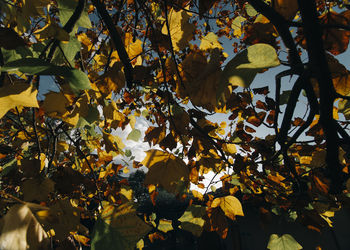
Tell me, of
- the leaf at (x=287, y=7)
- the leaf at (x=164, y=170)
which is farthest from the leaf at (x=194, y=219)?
the leaf at (x=287, y=7)

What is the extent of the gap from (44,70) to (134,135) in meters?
1.34

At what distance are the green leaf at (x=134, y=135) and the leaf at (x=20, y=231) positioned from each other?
51.8 inches

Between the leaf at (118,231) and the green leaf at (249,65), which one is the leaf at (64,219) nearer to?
the leaf at (118,231)

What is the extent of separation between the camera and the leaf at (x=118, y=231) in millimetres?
576

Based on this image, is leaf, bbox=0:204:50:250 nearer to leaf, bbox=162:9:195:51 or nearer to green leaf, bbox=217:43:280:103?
green leaf, bbox=217:43:280:103

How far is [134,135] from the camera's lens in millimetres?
1731

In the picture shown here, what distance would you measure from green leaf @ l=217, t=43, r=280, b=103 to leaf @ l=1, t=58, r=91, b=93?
36 centimetres

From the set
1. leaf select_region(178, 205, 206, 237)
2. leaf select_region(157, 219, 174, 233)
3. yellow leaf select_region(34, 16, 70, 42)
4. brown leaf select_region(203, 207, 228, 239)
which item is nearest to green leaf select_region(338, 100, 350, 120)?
brown leaf select_region(203, 207, 228, 239)

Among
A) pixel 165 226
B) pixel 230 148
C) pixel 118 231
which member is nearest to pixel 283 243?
pixel 230 148

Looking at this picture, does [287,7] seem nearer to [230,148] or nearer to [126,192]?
[230,148]

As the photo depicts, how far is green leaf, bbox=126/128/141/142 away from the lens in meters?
1.70

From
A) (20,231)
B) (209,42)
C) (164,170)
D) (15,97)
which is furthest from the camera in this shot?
(209,42)

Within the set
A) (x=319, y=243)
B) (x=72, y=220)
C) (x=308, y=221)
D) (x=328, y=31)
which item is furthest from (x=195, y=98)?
(x=319, y=243)

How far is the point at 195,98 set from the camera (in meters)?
0.53
